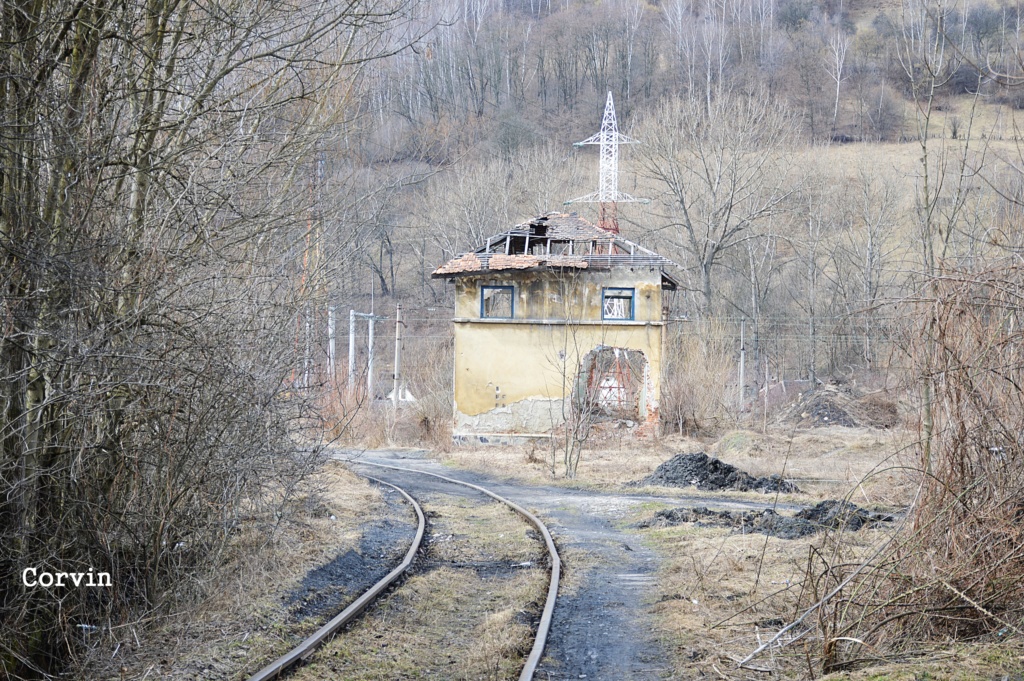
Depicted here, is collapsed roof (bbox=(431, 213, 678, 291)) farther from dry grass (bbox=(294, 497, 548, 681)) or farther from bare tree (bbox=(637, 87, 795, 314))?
dry grass (bbox=(294, 497, 548, 681))

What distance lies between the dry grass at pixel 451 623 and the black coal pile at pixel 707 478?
766 cm

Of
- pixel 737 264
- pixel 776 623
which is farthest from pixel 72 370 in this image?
pixel 737 264

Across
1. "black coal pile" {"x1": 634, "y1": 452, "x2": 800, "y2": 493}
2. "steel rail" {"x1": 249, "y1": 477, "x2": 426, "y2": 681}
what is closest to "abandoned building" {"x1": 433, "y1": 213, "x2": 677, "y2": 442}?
"black coal pile" {"x1": 634, "y1": 452, "x2": 800, "y2": 493}

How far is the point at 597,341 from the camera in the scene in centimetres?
3325

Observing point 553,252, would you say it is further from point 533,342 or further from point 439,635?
point 439,635

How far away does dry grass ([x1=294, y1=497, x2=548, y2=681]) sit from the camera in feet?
24.4

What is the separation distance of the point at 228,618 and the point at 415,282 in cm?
6269

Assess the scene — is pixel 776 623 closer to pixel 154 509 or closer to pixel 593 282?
pixel 154 509

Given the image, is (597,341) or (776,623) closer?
(776,623)

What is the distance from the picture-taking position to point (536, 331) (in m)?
33.3

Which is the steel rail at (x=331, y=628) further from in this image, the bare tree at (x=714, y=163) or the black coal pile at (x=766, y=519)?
the bare tree at (x=714, y=163)

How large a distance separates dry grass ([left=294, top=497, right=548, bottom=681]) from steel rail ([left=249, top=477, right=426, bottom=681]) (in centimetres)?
10

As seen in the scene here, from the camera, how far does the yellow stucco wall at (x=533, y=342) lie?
33.3 meters

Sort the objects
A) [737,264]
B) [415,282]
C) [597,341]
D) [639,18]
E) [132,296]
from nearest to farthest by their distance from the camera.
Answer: [132,296] < [597,341] < [737,264] < [415,282] < [639,18]
